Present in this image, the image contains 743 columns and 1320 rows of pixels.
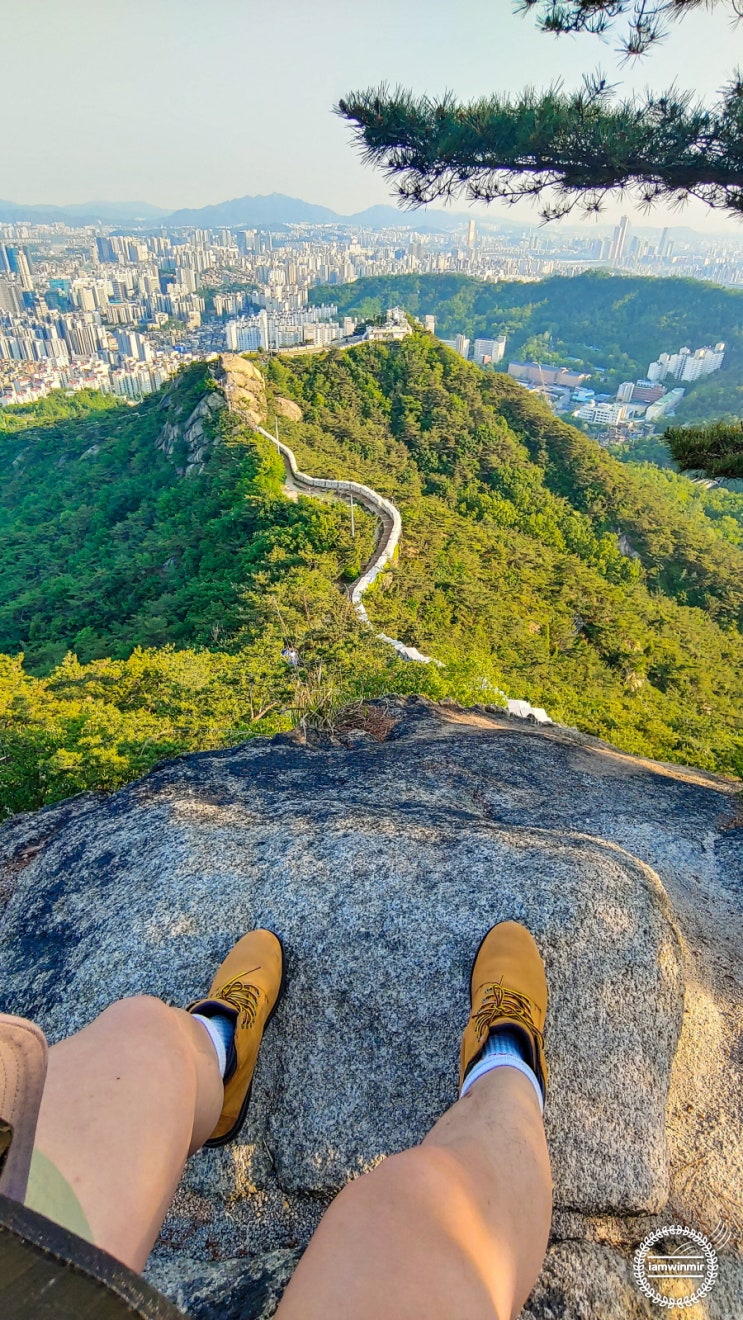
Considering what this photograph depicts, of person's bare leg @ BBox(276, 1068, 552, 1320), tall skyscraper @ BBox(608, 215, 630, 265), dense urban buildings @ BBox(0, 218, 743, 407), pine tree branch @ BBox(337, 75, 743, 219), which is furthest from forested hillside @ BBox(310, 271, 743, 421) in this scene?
tall skyscraper @ BBox(608, 215, 630, 265)

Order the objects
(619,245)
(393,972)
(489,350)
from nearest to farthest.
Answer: (393,972)
(489,350)
(619,245)

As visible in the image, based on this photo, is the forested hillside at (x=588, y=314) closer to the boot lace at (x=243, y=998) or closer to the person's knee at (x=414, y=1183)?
the boot lace at (x=243, y=998)

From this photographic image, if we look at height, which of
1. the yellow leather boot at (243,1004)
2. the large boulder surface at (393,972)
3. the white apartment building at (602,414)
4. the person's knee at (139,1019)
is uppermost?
the person's knee at (139,1019)

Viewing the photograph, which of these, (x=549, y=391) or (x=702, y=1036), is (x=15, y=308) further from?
(x=702, y=1036)

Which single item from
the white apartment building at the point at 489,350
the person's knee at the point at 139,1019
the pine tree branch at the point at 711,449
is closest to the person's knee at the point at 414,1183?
the person's knee at the point at 139,1019

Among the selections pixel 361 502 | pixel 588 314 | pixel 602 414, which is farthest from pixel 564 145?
pixel 588 314

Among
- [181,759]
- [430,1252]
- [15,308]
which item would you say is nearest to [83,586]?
[181,759]

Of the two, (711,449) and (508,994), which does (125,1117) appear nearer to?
(508,994)
